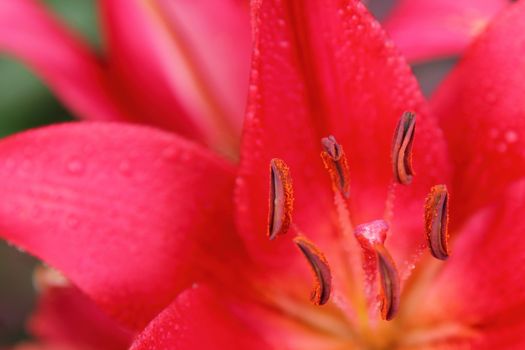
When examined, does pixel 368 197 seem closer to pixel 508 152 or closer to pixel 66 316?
pixel 508 152

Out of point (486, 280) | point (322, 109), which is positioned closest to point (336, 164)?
point (322, 109)

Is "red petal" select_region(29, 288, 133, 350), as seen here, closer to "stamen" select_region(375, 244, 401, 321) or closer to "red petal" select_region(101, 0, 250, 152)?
"red petal" select_region(101, 0, 250, 152)

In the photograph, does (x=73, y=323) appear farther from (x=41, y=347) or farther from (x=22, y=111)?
(x=22, y=111)

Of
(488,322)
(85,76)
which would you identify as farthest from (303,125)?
(85,76)

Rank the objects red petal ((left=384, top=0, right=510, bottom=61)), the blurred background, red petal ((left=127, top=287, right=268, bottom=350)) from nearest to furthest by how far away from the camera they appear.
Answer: red petal ((left=127, top=287, right=268, bottom=350)), red petal ((left=384, top=0, right=510, bottom=61)), the blurred background

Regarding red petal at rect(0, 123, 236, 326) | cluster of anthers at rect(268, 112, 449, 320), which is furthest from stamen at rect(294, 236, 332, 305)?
red petal at rect(0, 123, 236, 326)

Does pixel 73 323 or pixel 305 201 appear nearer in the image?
pixel 305 201
